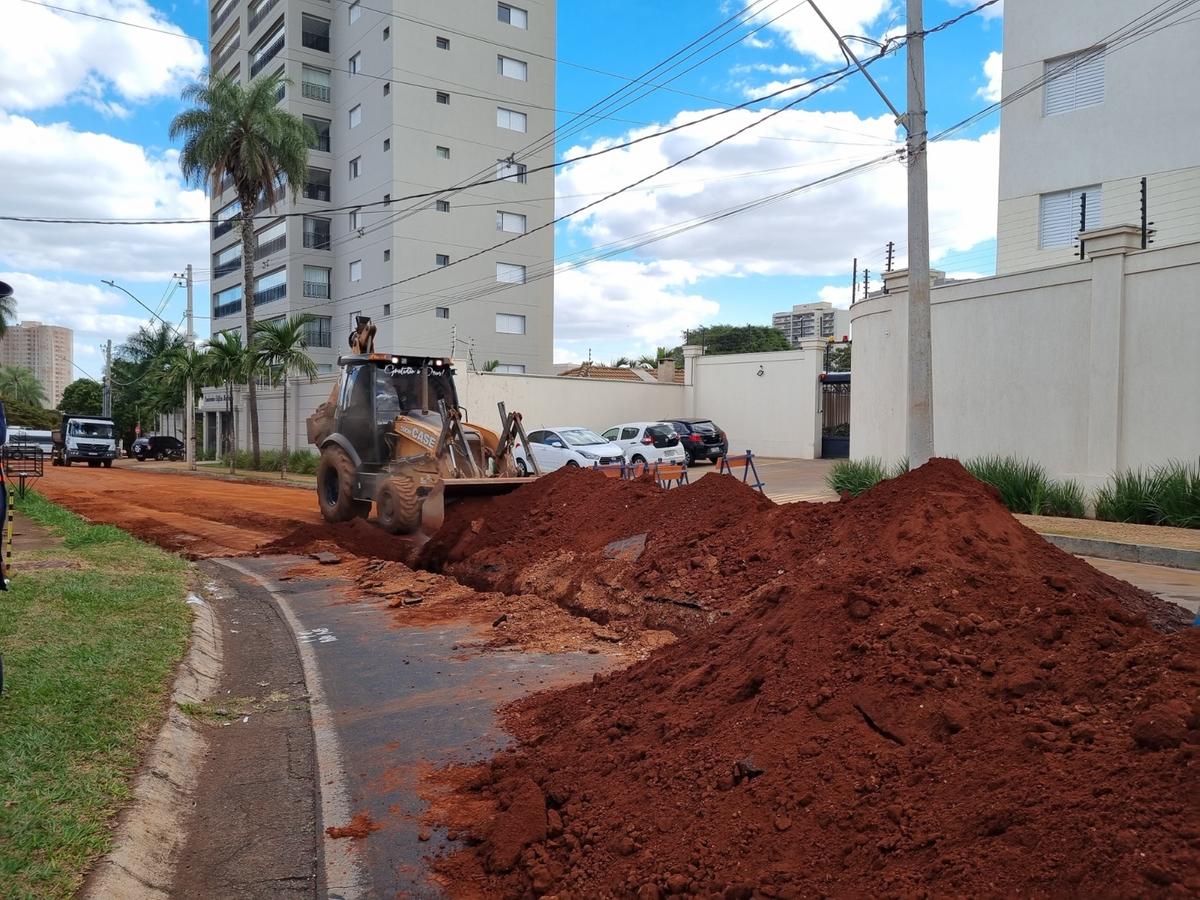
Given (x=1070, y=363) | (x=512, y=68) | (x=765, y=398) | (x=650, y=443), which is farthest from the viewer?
(x=512, y=68)

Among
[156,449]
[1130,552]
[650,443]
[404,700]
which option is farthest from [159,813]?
[156,449]

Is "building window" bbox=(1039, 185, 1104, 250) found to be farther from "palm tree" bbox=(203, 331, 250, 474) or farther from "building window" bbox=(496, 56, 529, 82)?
"building window" bbox=(496, 56, 529, 82)

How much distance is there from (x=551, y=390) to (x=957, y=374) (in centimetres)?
1865

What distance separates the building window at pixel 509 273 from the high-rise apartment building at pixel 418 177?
0.07m

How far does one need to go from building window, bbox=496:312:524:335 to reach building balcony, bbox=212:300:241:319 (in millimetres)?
20278

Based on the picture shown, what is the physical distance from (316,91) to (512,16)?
1121 centimetres

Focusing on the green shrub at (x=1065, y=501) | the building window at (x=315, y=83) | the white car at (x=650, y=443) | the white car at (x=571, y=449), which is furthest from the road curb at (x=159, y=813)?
Answer: the building window at (x=315, y=83)

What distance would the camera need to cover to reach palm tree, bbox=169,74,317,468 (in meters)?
34.7

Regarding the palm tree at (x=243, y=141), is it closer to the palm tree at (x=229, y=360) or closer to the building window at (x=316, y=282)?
the palm tree at (x=229, y=360)

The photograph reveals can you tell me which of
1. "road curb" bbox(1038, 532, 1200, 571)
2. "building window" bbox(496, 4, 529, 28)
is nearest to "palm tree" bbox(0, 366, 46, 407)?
"building window" bbox(496, 4, 529, 28)

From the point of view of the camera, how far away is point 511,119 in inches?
1897

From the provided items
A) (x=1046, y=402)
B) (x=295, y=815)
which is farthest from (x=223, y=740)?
(x=1046, y=402)

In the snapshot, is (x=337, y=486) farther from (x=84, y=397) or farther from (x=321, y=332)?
(x=84, y=397)

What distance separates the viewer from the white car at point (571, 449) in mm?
24125
